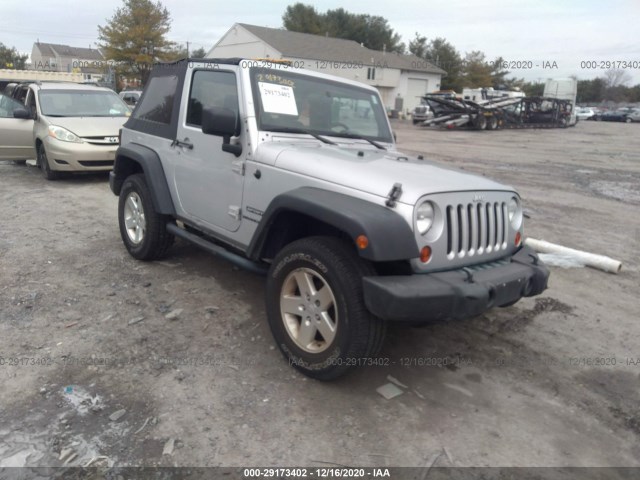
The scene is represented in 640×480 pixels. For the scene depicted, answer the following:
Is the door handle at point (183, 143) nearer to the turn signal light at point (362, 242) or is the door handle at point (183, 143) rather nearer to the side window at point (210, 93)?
the side window at point (210, 93)

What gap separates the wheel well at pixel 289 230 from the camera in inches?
133

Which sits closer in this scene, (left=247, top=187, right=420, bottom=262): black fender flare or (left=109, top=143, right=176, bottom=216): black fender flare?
(left=247, top=187, right=420, bottom=262): black fender flare

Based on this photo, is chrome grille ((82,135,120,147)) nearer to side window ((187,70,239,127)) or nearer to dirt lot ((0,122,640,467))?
dirt lot ((0,122,640,467))

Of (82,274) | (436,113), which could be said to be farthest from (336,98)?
(436,113)

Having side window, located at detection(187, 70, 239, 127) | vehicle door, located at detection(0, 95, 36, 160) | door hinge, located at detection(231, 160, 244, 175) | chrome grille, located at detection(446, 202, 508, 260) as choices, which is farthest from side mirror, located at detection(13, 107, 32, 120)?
chrome grille, located at detection(446, 202, 508, 260)

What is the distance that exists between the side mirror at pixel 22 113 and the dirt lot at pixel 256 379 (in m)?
4.99

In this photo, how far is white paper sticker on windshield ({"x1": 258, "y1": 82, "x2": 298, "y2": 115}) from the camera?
3.85 metres

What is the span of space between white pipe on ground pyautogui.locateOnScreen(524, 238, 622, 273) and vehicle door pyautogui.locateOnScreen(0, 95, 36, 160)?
30.4 feet

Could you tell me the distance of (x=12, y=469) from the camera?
246cm

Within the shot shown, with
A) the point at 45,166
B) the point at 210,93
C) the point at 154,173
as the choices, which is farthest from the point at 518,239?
the point at 45,166

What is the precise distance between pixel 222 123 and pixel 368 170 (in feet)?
3.61

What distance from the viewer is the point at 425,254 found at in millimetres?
2877

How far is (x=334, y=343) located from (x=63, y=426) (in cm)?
156

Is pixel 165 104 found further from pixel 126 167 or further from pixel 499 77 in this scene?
pixel 499 77
